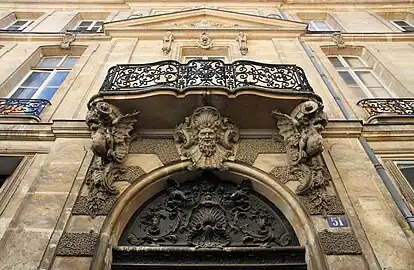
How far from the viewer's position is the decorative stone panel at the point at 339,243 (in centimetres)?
441

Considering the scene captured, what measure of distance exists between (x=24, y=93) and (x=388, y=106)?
25.5 ft

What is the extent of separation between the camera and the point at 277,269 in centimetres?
468

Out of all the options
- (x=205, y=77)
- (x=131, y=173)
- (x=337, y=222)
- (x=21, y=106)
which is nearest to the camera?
(x=337, y=222)

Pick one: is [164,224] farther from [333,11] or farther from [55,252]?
[333,11]

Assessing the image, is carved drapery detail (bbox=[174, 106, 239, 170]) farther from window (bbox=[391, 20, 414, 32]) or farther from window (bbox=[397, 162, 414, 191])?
window (bbox=[391, 20, 414, 32])

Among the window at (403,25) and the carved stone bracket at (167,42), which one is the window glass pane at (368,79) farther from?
the carved stone bracket at (167,42)

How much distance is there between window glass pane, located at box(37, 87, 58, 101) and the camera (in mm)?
7566

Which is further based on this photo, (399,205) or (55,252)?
(399,205)

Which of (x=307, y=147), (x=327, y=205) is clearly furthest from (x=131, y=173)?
(x=327, y=205)

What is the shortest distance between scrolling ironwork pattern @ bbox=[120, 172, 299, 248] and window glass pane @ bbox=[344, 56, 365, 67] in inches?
216

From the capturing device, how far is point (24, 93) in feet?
25.6

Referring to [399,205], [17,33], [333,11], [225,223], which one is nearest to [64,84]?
[17,33]

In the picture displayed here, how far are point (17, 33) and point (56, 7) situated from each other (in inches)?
112

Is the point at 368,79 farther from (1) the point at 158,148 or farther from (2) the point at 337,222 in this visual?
(1) the point at 158,148
